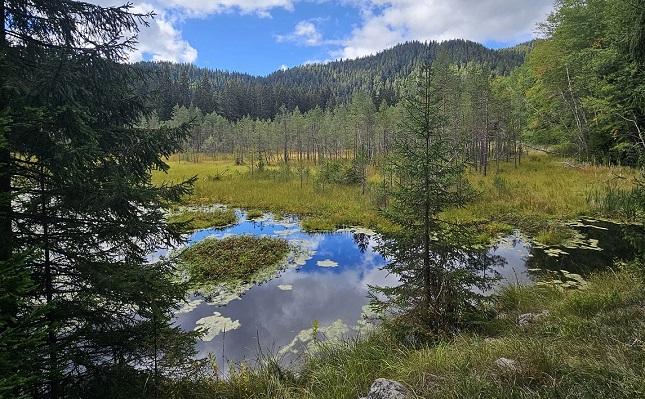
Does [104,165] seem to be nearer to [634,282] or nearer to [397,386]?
[397,386]

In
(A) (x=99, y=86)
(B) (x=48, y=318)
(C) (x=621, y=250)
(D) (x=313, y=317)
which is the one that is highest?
(A) (x=99, y=86)

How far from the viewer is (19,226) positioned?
3.42m

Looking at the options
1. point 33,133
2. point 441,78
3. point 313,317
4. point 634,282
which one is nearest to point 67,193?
point 33,133

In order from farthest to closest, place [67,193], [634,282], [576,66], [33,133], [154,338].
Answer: [576,66]
[634,282]
[154,338]
[67,193]
[33,133]

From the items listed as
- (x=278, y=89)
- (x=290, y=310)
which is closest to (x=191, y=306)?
Result: (x=290, y=310)

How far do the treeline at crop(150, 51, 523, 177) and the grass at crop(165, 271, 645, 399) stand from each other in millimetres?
25963

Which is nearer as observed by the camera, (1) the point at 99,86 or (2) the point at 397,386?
(2) the point at 397,386

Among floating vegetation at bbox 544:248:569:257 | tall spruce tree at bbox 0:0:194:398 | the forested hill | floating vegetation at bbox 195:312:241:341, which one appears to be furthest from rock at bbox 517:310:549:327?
floating vegetation at bbox 544:248:569:257

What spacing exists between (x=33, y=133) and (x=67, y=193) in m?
0.84

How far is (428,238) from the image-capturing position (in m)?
5.54

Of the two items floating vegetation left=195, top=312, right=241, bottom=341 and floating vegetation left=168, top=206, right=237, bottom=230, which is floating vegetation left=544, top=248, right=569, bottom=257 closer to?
floating vegetation left=195, top=312, right=241, bottom=341

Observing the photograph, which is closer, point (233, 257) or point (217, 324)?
point (217, 324)

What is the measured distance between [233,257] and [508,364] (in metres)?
9.54

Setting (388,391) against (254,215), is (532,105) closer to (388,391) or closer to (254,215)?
(254,215)
